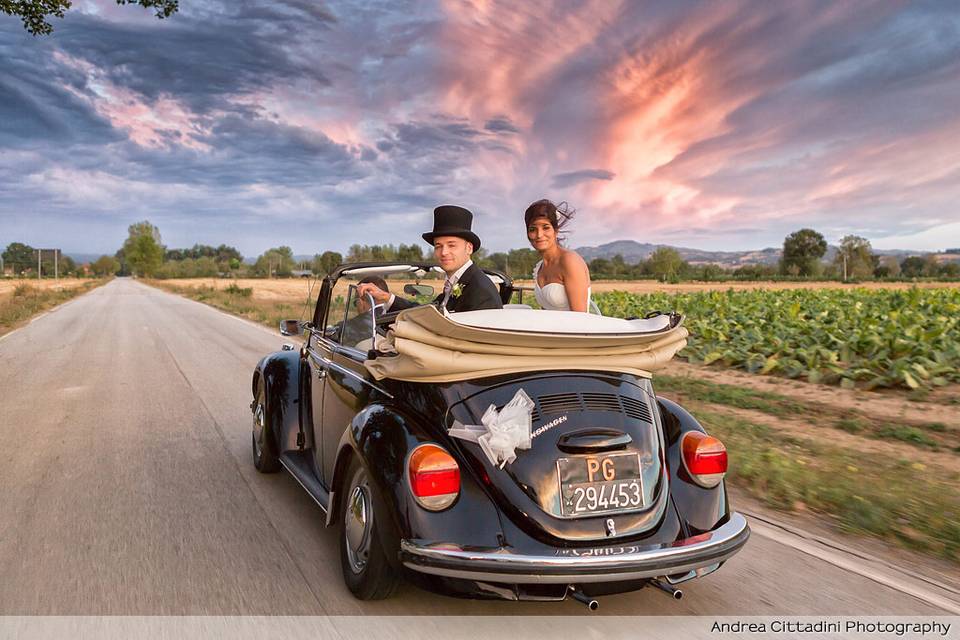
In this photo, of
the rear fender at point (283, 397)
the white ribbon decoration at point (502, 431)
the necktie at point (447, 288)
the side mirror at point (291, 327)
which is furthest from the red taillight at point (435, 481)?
the side mirror at point (291, 327)

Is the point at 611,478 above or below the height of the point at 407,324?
below

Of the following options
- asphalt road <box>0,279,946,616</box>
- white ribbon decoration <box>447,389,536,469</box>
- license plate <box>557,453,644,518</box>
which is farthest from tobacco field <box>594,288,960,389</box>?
white ribbon decoration <box>447,389,536,469</box>

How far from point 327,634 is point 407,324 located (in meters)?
1.33

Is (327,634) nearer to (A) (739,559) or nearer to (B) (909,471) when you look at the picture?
(A) (739,559)

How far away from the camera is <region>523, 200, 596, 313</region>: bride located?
4508 millimetres

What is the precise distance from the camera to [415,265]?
14.4ft

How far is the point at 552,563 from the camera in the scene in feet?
8.41

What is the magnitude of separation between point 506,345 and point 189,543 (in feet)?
7.45

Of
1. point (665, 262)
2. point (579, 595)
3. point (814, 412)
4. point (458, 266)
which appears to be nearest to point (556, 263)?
point (458, 266)

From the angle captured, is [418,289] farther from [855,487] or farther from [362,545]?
[855,487]

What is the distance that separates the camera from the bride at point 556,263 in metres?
4.51

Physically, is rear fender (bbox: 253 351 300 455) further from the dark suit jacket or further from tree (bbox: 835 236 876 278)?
tree (bbox: 835 236 876 278)

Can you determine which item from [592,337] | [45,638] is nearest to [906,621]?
[592,337]

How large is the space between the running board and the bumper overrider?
3.74ft
